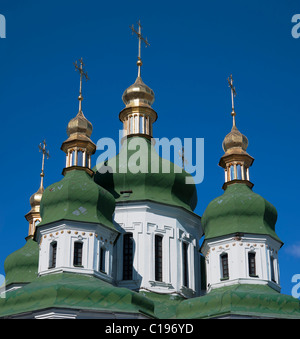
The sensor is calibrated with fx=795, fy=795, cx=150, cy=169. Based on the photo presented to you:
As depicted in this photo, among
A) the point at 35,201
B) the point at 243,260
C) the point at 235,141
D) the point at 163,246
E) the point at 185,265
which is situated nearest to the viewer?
the point at 243,260

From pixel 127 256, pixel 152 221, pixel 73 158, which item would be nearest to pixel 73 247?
pixel 127 256

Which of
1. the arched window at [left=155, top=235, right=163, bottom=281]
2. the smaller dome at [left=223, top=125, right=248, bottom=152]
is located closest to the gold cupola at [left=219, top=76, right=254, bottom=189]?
the smaller dome at [left=223, top=125, right=248, bottom=152]

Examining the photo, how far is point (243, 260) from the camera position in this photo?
2566cm

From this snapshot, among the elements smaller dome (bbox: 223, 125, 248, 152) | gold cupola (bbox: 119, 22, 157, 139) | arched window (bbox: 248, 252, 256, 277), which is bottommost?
arched window (bbox: 248, 252, 256, 277)

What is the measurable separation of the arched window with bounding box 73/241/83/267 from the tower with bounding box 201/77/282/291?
4366mm

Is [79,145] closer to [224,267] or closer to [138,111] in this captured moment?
[138,111]

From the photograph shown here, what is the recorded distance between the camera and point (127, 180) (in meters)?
28.8

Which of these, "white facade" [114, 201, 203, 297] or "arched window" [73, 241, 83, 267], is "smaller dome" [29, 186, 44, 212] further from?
"arched window" [73, 241, 83, 267]

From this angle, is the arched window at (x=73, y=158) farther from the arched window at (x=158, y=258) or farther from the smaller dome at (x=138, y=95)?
the smaller dome at (x=138, y=95)

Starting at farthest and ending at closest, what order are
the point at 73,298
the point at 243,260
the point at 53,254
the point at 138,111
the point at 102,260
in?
the point at 138,111
the point at 243,260
the point at 102,260
the point at 53,254
the point at 73,298

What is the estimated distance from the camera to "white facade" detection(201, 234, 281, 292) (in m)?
25.5

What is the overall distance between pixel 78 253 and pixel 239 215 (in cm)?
558

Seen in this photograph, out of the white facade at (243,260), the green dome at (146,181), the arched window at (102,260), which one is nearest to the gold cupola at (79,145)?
the green dome at (146,181)
